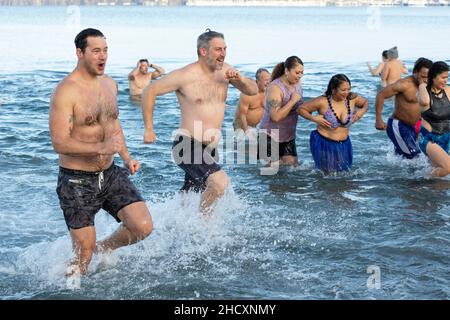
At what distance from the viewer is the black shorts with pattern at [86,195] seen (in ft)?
18.4

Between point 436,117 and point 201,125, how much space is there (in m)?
3.33

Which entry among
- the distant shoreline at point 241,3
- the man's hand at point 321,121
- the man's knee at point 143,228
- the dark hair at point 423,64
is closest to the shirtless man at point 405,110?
the dark hair at point 423,64

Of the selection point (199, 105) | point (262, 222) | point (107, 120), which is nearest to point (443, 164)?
point (262, 222)

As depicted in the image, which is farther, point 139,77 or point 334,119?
point 139,77

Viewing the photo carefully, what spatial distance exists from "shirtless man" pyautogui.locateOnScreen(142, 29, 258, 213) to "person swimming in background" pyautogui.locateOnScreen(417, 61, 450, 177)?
2.73m

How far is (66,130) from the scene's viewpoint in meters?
5.35

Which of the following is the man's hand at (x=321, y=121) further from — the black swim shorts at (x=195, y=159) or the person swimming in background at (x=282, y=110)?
the black swim shorts at (x=195, y=159)

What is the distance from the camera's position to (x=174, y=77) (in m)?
6.89

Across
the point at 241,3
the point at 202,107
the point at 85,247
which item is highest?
the point at 241,3

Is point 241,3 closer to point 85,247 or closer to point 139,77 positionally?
point 139,77

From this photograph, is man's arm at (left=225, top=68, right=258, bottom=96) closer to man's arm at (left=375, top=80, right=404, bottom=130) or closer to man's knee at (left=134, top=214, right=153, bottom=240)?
man's knee at (left=134, top=214, right=153, bottom=240)

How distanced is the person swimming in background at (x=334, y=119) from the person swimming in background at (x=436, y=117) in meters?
0.78

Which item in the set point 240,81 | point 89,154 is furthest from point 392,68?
point 89,154

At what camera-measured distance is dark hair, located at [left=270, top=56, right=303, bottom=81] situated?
916 cm
